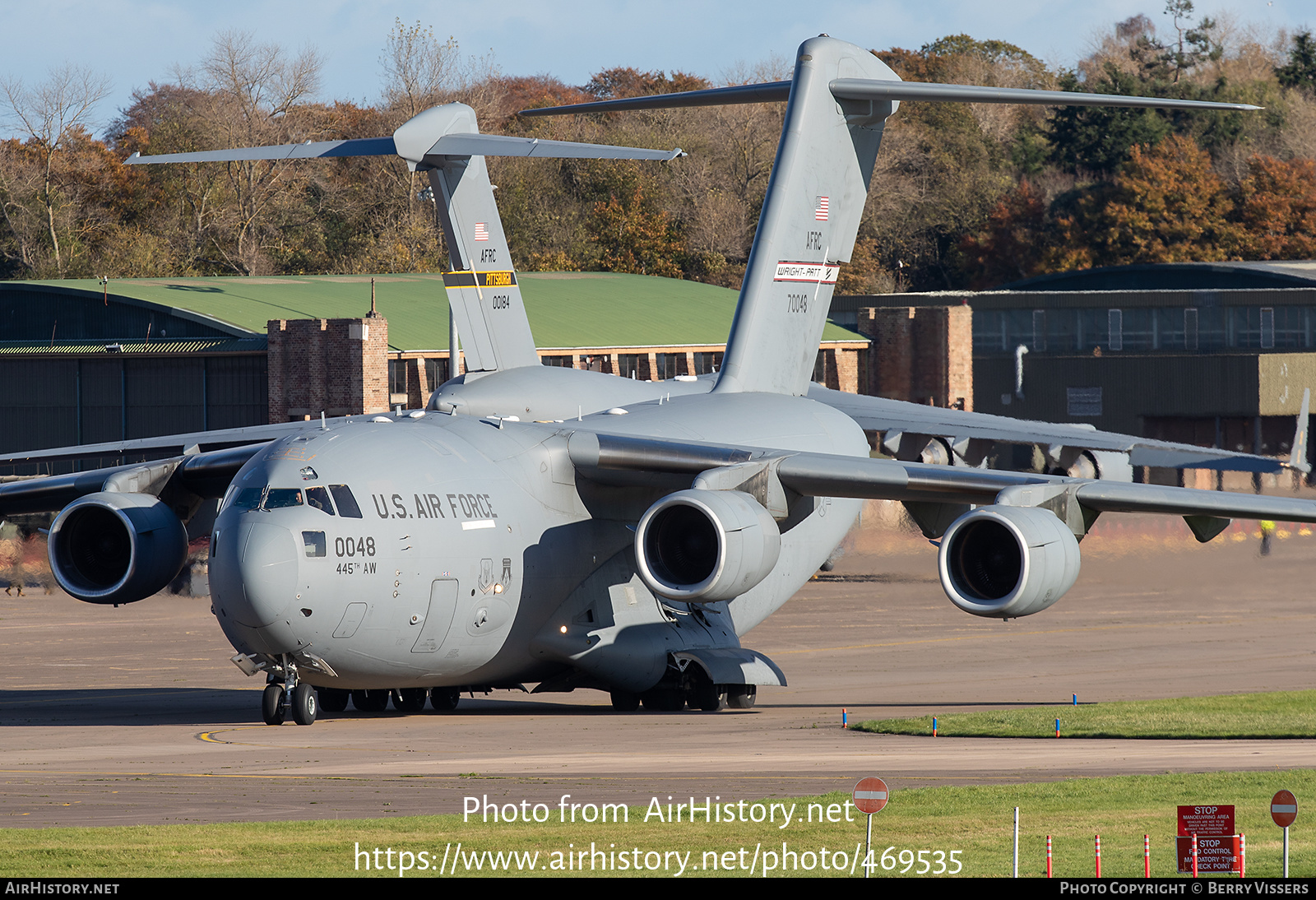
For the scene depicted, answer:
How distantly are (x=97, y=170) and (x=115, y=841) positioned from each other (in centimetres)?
6475

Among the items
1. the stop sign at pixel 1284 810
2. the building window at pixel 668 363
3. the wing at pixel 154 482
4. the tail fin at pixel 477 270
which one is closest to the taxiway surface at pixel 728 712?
the wing at pixel 154 482

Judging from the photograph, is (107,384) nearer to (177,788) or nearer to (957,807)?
(177,788)

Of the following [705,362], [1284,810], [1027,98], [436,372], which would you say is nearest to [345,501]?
[1027,98]

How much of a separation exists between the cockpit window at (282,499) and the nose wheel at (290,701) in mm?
1949

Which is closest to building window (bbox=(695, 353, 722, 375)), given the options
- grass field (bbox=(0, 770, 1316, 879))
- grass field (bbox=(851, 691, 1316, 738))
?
grass field (bbox=(851, 691, 1316, 738))

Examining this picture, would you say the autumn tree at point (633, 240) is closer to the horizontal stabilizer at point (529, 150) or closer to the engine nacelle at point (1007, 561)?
the horizontal stabilizer at point (529, 150)

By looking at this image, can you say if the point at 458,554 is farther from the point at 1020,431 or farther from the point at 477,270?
the point at 1020,431

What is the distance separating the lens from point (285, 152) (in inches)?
942

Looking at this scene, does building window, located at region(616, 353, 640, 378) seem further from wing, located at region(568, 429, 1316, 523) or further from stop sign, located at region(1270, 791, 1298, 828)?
stop sign, located at region(1270, 791, 1298, 828)

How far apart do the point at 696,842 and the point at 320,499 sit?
294 inches

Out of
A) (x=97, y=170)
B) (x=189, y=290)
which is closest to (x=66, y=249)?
(x=97, y=170)

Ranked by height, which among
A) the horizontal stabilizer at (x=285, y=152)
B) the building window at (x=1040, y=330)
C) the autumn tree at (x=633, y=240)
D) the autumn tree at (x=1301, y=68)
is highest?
the autumn tree at (x=1301, y=68)

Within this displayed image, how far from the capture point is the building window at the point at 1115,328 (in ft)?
203

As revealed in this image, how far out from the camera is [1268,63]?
117625 millimetres
